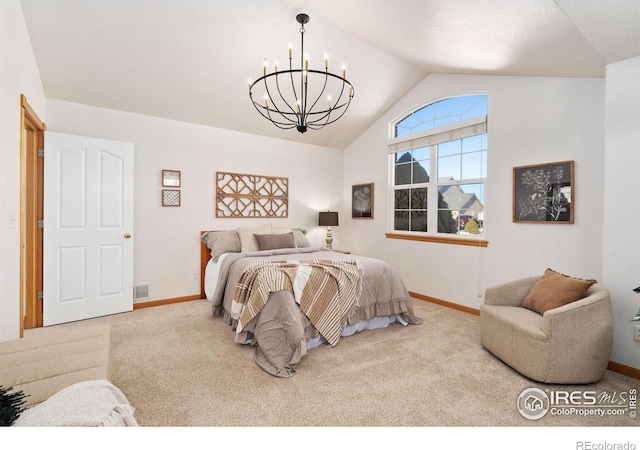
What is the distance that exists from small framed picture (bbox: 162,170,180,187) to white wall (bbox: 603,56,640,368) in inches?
176

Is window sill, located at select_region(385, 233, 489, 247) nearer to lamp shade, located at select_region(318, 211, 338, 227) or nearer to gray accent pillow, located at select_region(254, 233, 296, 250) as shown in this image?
lamp shade, located at select_region(318, 211, 338, 227)

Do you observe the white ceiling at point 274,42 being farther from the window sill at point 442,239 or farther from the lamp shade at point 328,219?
the lamp shade at point 328,219

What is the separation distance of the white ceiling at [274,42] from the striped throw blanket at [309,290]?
Answer: 7.36 feet

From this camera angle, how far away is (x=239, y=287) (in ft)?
9.33

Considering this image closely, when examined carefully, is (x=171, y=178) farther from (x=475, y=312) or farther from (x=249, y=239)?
(x=475, y=312)

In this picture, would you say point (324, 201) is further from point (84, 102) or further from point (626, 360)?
point (626, 360)

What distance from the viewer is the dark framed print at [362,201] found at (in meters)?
5.20

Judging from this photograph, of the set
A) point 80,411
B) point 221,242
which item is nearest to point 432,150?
point 221,242

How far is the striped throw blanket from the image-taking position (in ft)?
8.68

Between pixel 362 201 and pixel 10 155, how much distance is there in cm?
432

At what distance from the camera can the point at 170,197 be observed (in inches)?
161

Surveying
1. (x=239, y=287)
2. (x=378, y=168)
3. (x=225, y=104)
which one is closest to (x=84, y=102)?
(x=225, y=104)

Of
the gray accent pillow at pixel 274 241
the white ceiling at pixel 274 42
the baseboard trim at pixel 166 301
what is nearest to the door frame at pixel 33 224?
A: the white ceiling at pixel 274 42
